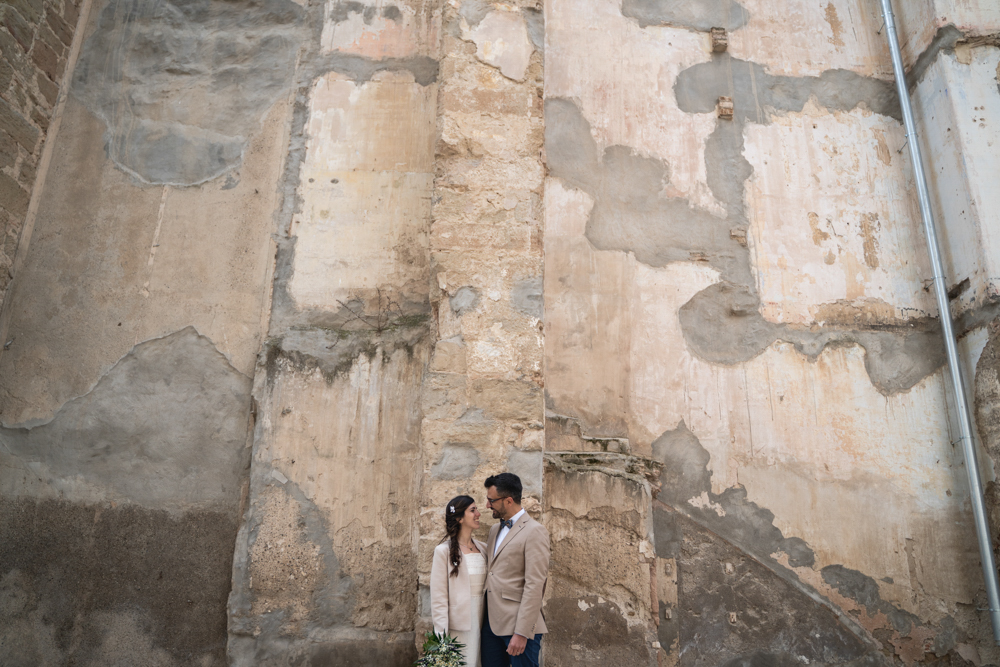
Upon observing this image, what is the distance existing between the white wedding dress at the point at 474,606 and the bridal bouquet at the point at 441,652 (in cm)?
5

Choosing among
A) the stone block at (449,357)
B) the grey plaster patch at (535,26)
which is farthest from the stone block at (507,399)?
the grey plaster patch at (535,26)

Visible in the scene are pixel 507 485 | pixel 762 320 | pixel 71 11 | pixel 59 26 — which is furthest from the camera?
pixel 71 11

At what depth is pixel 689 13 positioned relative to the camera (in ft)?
16.9

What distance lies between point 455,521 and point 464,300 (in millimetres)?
1101

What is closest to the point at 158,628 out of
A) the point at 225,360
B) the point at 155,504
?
the point at 155,504

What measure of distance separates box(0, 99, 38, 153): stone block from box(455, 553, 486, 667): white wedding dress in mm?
3850

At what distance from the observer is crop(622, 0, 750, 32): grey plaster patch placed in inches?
202

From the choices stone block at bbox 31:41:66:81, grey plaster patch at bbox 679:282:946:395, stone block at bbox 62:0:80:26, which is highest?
stone block at bbox 62:0:80:26

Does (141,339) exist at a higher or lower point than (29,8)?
lower

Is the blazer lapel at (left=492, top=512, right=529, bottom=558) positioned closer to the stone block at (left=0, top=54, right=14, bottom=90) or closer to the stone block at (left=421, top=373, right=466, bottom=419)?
the stone block at (left=421, top=373, right=466, bottom=419)

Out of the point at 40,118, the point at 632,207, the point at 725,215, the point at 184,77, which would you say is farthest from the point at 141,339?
the point at 725,215

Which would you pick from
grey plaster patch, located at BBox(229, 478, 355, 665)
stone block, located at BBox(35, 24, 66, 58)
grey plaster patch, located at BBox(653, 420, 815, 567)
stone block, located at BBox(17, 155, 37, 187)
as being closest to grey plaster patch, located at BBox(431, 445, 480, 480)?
grey plaster patch, located at BBox(229, 478, 355, 665)

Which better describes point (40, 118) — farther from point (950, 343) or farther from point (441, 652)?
point (950, 343)

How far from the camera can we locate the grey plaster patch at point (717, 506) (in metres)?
4.07
